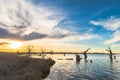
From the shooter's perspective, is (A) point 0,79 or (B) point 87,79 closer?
(A) point 0,79

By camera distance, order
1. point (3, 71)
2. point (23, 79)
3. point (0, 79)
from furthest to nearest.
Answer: point (3, 71) < point (23, 79) < point (0, 79)

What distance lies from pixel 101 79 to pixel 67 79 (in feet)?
24.0

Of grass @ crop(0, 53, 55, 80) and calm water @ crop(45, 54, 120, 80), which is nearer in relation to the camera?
grass @ crop(0, 53, 55, 80)

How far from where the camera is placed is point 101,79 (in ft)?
135

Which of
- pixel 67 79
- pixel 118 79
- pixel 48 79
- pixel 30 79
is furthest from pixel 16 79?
pixel 118 79

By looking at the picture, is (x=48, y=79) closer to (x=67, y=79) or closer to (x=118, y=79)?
(x=67, y=79)

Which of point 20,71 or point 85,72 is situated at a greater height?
point 20,71

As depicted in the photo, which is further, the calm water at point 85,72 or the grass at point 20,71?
the calm water at point 85,72

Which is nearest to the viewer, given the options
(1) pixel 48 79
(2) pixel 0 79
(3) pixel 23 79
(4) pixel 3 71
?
(2) pixel 0 79

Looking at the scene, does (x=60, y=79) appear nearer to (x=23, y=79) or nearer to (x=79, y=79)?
(x=79, y=79)

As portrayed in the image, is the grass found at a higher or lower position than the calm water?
higher

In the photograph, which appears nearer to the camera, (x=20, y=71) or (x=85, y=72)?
(x=20, y=71)

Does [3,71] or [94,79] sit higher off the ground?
[3,71]

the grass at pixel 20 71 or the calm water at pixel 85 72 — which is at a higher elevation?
the grass at pixel 20 71
